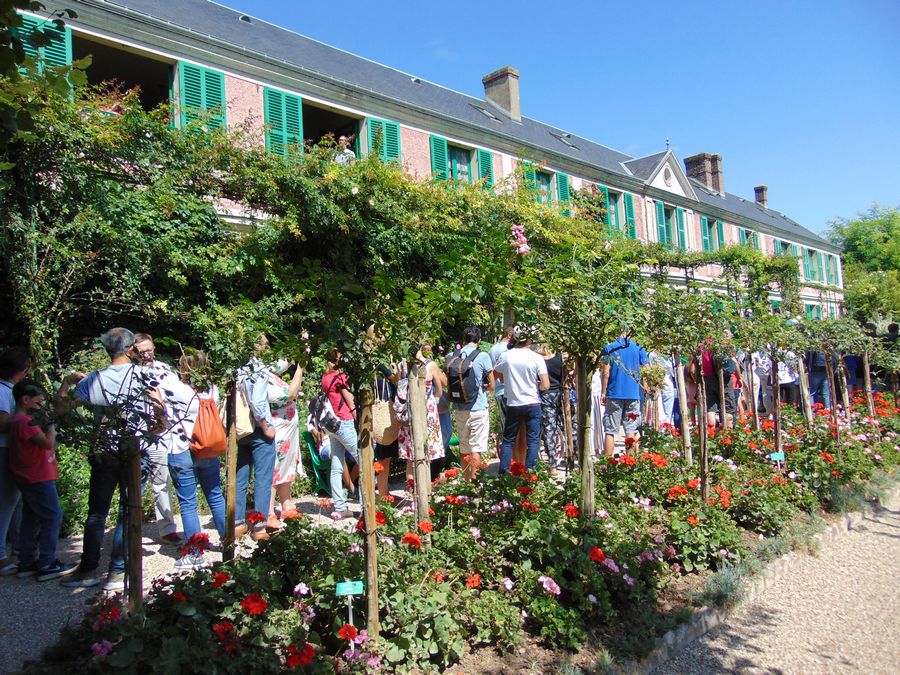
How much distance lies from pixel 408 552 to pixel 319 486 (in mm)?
3283

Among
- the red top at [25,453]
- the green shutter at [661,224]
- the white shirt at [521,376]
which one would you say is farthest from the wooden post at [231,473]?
the green shutter at [661,224]

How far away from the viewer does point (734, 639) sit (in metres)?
3.74

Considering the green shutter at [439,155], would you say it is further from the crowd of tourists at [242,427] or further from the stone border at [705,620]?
the stone border at [705,620]

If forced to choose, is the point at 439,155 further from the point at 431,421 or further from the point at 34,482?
the point at 34,482

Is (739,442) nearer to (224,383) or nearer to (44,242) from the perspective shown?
(224,383)

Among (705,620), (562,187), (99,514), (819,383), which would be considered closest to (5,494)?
(99,514)

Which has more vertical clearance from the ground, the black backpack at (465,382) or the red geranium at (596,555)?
the black backpack at (465,382)

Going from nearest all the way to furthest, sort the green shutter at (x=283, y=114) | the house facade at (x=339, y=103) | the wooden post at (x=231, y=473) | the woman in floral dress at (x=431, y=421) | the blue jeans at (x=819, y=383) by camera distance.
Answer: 1. the wooden post at (x=231, y=473)
2. the woman in floral dress at (x=431, y=421)
3. the house facade at (x=339, y=103)
4. the blue jeans at (x=819, y=383)
5. the green shutter at (x=283, y=114)

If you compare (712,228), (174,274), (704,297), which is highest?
(712,228)

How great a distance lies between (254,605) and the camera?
105 inches

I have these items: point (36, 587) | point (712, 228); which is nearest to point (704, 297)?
point (36, 587)

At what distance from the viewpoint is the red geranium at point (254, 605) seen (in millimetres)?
2635

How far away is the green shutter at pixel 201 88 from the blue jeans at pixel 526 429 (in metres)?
7.63

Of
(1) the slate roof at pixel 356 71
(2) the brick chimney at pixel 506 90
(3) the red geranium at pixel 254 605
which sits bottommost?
(3) the red geranium at pixel 254 605
